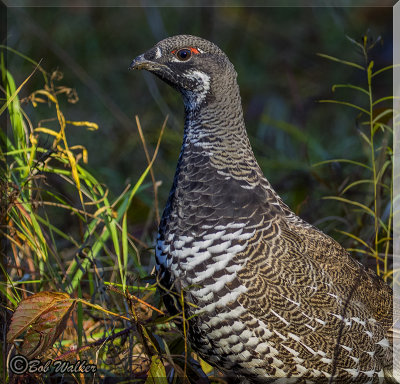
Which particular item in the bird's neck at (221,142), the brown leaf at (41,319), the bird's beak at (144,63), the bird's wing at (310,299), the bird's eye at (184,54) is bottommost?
the brown leaf at (41,319)

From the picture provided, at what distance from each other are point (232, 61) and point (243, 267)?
5159 millimetres

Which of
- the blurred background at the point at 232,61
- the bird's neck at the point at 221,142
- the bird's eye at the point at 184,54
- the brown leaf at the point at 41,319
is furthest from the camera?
the blurred background at the point at 232,61

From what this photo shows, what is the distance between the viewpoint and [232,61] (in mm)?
7508

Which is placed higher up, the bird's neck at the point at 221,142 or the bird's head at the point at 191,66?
the bird's head at the point at 191,66

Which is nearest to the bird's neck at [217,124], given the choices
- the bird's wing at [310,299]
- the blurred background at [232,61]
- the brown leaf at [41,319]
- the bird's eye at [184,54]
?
the bird's eye at [184,54]

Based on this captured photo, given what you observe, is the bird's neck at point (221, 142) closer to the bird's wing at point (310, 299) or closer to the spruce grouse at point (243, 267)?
the spruce grouse at point (243, 267)

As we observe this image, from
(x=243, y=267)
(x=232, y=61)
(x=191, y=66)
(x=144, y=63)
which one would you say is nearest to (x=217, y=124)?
(x=191, y=66)

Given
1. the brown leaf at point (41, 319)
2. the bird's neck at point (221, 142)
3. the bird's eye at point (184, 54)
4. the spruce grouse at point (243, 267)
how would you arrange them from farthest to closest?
1. the bird's eye at point (184, 54)
2. the bird's neck at point (221, 142)
3. the spruce grouse at point (243, 267)
4. the brown leaf at point (41, 319)

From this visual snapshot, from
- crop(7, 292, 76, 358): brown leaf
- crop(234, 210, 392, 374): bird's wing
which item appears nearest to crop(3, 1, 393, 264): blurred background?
crop(234, 210, 392, 374): bird's wing

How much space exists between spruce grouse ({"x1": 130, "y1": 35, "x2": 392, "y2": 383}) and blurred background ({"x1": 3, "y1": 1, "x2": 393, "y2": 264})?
2410mm

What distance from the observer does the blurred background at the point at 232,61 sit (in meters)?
6.06

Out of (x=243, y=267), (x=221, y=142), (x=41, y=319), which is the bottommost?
(x=41, y=319)

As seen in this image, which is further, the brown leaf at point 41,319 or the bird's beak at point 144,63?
the bird's beak at point 144,63

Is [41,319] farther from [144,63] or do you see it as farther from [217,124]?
[144,63]
